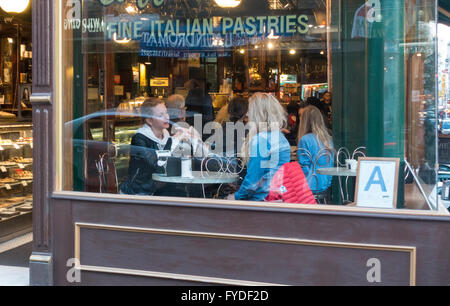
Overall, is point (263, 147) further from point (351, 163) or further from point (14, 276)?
point (14, 276)

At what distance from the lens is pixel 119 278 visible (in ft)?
14.8

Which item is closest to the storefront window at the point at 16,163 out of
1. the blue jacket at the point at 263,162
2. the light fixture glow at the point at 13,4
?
the light fixture glow at the point at 13,4

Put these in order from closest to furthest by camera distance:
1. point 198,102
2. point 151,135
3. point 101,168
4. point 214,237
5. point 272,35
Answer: point 214,237 → point 101,168 → point 151,135 → point 272,35 → point 198,102

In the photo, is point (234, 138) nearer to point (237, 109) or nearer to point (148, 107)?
point (237, 109)

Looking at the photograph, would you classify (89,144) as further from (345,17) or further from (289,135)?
(345,17)

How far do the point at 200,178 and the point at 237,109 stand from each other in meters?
2.52

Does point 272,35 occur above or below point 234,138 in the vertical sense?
above

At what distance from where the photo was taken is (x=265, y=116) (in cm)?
509

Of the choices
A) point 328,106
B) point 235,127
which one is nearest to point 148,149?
point 235,127

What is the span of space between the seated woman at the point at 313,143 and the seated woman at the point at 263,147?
0.53 metres

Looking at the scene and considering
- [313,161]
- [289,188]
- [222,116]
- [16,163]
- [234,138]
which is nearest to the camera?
[289,188]

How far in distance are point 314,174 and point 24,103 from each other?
5374 mm

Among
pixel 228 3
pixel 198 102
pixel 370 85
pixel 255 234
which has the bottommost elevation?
pixel 255 234

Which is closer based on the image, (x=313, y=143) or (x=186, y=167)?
(x=186, y=167)
